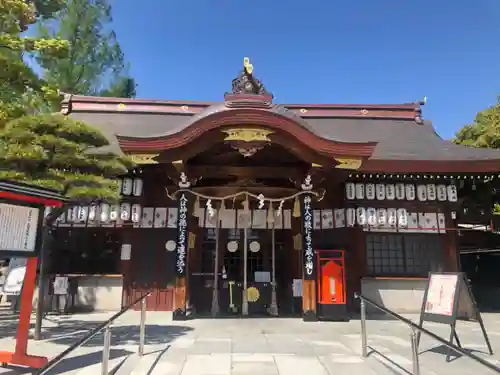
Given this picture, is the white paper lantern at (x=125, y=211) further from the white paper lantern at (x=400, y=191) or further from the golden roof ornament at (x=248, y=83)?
the white paper lantern at (x=400, y=191)

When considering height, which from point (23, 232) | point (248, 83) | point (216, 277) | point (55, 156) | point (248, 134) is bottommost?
point (216, 277)

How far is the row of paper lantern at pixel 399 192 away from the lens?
11680 mm

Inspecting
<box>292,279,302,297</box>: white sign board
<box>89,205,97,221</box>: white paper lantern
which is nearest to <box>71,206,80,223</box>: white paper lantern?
Result: <box>89,205,97,221</box>: white paper lantern

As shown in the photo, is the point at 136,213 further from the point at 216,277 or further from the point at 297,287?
the point at 297,287

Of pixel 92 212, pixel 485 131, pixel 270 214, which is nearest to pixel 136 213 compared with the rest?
pixel 92 212

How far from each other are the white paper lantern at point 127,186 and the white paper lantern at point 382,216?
296 inches

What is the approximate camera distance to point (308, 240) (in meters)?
10.1

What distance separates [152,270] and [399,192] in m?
8.01

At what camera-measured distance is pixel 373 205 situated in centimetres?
1167

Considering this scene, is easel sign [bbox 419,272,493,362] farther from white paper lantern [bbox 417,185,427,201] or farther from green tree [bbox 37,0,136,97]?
green tree [bbox 37,0,136,97]

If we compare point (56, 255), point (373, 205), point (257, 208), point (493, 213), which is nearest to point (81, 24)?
point (56, 255)

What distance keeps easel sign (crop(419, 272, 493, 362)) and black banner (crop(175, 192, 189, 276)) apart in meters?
5.78

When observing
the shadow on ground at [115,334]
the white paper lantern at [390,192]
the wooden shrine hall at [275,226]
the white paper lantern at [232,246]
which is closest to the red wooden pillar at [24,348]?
the shadow on ground at [115,334]

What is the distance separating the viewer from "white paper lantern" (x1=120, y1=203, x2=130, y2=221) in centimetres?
1127
